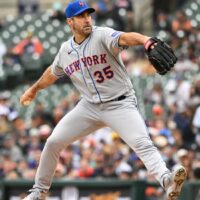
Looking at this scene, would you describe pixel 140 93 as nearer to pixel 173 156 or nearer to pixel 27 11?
pixel 173 156

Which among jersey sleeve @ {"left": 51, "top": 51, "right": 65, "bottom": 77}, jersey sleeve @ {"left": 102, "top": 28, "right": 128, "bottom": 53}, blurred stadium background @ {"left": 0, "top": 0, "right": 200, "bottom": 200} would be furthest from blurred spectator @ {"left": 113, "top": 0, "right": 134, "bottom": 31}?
jersey sleeve @ {"left": 102, "top": 28, "right": 128, "bottom": 53}

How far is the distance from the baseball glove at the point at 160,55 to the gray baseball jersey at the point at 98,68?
0.64 metres

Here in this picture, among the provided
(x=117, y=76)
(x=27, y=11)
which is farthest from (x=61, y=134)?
(x=27, y=11)

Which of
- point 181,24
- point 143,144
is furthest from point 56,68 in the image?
point 181,24

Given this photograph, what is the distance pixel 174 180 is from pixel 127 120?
31.1 inches

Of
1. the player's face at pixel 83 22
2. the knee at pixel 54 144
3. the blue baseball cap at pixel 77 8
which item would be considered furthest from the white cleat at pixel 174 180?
the blue baseball cap at pixel 77 8

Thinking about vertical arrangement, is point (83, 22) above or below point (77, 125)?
above

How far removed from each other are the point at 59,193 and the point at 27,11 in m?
15.1

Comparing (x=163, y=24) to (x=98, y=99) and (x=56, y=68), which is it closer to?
(x=56, y=68)

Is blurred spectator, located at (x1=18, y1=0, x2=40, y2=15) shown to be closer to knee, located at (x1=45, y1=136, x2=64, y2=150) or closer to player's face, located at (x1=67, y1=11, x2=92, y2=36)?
knee, located at (x1=45, y1=136, x2=64, y2=150)

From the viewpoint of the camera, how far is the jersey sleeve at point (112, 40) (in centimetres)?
721

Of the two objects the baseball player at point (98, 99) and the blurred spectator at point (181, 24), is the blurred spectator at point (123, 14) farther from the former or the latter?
the baseball player at point (98, 99)

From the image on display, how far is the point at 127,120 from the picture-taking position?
748 cm

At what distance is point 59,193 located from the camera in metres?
10.7
